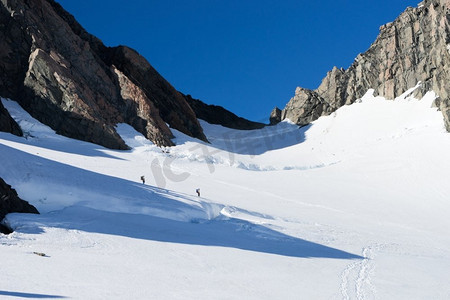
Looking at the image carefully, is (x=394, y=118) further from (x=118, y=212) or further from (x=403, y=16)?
(x=118, y=212)

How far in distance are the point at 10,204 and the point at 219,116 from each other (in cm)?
8671

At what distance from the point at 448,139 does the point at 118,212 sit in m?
32.3

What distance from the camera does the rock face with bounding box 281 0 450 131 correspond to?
48.0 m

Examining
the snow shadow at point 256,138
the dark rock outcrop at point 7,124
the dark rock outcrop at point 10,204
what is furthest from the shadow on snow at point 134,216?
the snow shadow at point 256,138

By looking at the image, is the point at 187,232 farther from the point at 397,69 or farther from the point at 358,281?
the point at 397,69

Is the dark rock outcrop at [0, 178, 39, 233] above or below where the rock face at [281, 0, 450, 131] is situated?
below

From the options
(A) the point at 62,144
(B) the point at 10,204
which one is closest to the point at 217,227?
(B) the point at 10,204

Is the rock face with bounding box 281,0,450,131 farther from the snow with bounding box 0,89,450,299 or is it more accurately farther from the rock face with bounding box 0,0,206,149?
the rock face with bounding box 0,0,206,149

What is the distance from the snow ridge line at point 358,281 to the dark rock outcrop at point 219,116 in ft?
264

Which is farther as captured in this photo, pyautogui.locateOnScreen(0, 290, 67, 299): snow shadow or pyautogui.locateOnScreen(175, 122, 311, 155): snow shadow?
pyautogui.locateOnScreen(175, 122, 311, 155): snow shadow

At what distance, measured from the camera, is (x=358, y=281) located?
1156cm

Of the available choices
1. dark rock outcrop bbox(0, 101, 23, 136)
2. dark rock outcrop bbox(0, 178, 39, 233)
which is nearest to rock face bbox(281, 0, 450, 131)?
dark rock outcrop bbox(0, 101, 23, 136)

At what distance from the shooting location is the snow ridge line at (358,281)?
1046 centimetres

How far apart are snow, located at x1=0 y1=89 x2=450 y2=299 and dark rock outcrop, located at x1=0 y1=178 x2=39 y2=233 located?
1.16 ft
